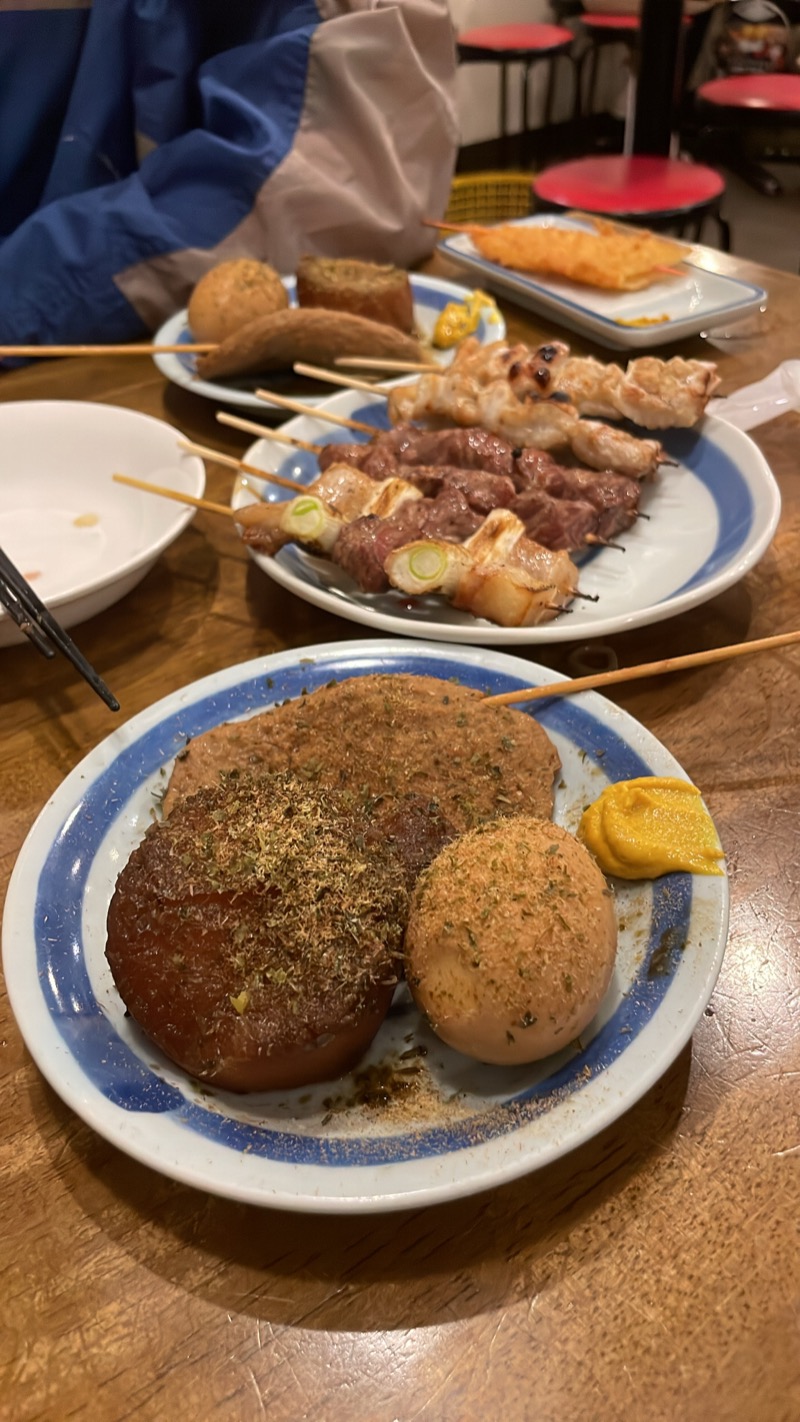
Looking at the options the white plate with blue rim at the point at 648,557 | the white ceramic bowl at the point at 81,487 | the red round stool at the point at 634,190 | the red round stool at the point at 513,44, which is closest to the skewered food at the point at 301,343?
the white plate with blue rim at the point at 648,557

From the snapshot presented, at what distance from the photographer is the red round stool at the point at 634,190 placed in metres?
4.64

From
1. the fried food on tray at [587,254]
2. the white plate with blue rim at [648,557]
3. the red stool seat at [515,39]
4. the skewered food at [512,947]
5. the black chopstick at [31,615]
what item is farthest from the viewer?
the red stool seat at [515,39]

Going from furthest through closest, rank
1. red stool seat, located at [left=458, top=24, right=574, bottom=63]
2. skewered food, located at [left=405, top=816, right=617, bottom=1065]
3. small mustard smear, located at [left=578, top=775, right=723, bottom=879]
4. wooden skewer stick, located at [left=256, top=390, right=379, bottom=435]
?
red stool seat, located at [left=458, top=24, right=574, bottom=63], wooden skewer stick, located at [left=256, top=390, right=379, bottom=435], small mustard smear, located at [left=578, top=775, right=723, bottom=879], skewered food, located at [left=405, top=816, right=617, bottom=1065]

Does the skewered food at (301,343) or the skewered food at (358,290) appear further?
the skewered food at (358,290)

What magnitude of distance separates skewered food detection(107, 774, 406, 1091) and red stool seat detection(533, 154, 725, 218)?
4370 millimetres

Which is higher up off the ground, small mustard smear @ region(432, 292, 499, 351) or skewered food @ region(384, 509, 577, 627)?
small mustard smear @ region(432, 292, 499, 351)

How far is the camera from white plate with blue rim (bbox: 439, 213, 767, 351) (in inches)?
130

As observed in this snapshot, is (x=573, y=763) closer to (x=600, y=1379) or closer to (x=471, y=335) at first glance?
(x=600, y=1379)

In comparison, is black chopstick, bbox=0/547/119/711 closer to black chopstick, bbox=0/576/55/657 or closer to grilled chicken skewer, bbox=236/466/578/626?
black chopstick, bbox=0/576/55/657

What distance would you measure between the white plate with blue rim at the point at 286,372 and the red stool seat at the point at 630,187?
1230 mm

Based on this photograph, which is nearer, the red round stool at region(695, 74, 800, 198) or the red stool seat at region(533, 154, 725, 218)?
the red stool seat at region(533, 154, 725, 218)

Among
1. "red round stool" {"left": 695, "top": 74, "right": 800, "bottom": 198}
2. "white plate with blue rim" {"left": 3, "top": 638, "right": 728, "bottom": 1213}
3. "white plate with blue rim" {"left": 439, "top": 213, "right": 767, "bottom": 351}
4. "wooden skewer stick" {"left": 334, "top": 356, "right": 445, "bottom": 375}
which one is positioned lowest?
"white plate with blue rim" {"left": 3, "top": 638, "right": 728, "bottom": 1213}

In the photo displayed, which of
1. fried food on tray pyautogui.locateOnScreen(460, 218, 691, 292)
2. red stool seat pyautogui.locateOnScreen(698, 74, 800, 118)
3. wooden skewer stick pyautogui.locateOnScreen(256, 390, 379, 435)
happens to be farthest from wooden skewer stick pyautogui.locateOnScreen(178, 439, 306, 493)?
red stool seat pyautogui.locateOnScreen(698, 74, 800, 118)

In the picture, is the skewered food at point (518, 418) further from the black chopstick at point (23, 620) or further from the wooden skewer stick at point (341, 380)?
the black chopstick at point (23, 620)
